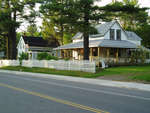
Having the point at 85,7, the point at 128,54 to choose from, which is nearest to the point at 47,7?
the point at 85,7

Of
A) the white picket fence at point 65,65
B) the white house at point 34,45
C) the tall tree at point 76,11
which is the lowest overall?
the white picket fence at point 65,65

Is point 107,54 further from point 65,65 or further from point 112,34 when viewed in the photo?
point 65,65

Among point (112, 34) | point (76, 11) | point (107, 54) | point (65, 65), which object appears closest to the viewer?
point (76, 11)

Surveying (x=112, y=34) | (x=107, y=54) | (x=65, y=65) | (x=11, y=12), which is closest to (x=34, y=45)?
(x=11, y=12)

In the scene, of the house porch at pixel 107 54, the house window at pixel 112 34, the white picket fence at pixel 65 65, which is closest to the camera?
the white picket fence at pixel 65 65

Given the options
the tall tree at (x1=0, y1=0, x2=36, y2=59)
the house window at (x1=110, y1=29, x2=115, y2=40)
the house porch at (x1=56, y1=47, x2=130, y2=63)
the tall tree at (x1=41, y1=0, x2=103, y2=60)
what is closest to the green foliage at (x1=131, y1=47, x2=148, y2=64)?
the house porch at (x1=56, y1=47, x2=130, y2=63)

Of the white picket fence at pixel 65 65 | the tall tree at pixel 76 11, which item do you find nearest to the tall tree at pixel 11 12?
the white picket fence at pixel 65 65

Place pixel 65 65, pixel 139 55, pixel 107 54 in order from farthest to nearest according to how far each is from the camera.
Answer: pixel 139 55
pixel 107 54
pixel 65 65

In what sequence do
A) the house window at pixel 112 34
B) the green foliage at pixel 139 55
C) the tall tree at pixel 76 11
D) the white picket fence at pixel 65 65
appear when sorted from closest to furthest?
the white picket fence at pixel 65 65 → the tall tree at pixel 76 11 → the green foliage at pixel 139 55 → the house window at pixel 112 34

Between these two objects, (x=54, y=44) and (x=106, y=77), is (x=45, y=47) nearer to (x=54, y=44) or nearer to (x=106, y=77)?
(x=54, y=44)

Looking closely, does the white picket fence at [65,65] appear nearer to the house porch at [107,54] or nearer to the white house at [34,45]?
the house porch at [107,54]

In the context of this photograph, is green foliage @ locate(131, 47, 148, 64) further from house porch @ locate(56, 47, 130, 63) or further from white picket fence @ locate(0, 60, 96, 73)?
white picket fence @ locate(0, 60, 96, 73)

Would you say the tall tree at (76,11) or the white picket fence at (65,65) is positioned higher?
the tall tree at (76,11)

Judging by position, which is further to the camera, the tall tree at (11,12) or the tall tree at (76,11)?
the tall tree at (11,12)
